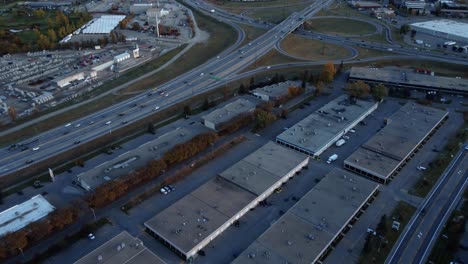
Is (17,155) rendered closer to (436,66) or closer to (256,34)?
(256,34)

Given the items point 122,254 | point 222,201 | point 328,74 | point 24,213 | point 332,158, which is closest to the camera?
point 122,254

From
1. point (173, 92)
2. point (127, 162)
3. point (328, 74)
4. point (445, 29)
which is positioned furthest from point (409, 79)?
point (127, 162)

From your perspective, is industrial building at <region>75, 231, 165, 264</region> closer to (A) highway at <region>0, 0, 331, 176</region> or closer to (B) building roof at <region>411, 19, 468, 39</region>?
(A) highway at <region>0, 0, 331, 176</region>

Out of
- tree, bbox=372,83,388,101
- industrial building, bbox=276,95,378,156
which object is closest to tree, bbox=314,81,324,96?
industrial building, bbox=276,95,378,156

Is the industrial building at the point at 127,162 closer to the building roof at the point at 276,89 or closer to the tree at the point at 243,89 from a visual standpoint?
the tree at the point at 243,89

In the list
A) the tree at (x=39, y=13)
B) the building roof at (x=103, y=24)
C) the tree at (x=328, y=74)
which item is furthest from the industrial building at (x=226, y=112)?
the tree at (x=39, y=13)

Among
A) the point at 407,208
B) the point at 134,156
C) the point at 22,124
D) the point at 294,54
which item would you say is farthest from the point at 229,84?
the point at 407,208

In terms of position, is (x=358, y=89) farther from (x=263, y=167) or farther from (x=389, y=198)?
(x=263, y=167)
